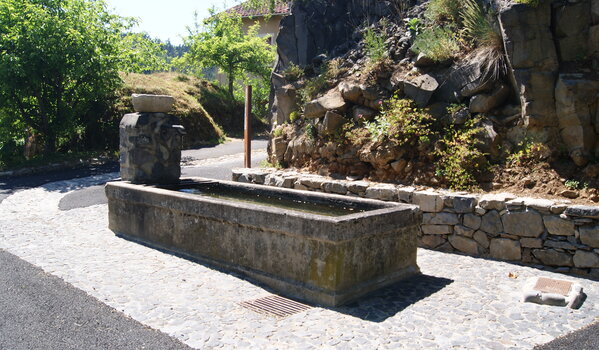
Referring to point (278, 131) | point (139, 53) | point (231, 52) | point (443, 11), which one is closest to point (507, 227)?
point (443, 11)

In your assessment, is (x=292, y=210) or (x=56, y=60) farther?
(x=56, y=60)

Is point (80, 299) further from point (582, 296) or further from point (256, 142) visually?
point (256, 142)

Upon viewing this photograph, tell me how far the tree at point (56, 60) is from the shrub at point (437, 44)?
8.90 metres

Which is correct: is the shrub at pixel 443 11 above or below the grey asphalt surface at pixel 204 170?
above

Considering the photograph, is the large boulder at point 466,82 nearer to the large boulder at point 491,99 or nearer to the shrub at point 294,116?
the large boulder at point 491,99

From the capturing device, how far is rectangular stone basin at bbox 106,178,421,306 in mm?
4930

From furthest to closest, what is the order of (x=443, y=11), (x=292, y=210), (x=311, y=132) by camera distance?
(x=311, y=132)
(x=443, y=11)
(x=292, y=210)

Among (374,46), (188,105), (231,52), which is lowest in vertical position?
(188,105)

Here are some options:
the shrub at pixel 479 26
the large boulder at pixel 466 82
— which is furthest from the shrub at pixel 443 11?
the large boulder at pixel 466 82

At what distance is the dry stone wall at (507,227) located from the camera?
18.7 feet

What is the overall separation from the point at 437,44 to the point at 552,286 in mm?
4453

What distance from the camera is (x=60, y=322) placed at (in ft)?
14.1

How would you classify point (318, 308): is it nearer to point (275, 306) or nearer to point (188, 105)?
point (275, 306)

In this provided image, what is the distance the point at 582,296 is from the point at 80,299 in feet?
15.9
